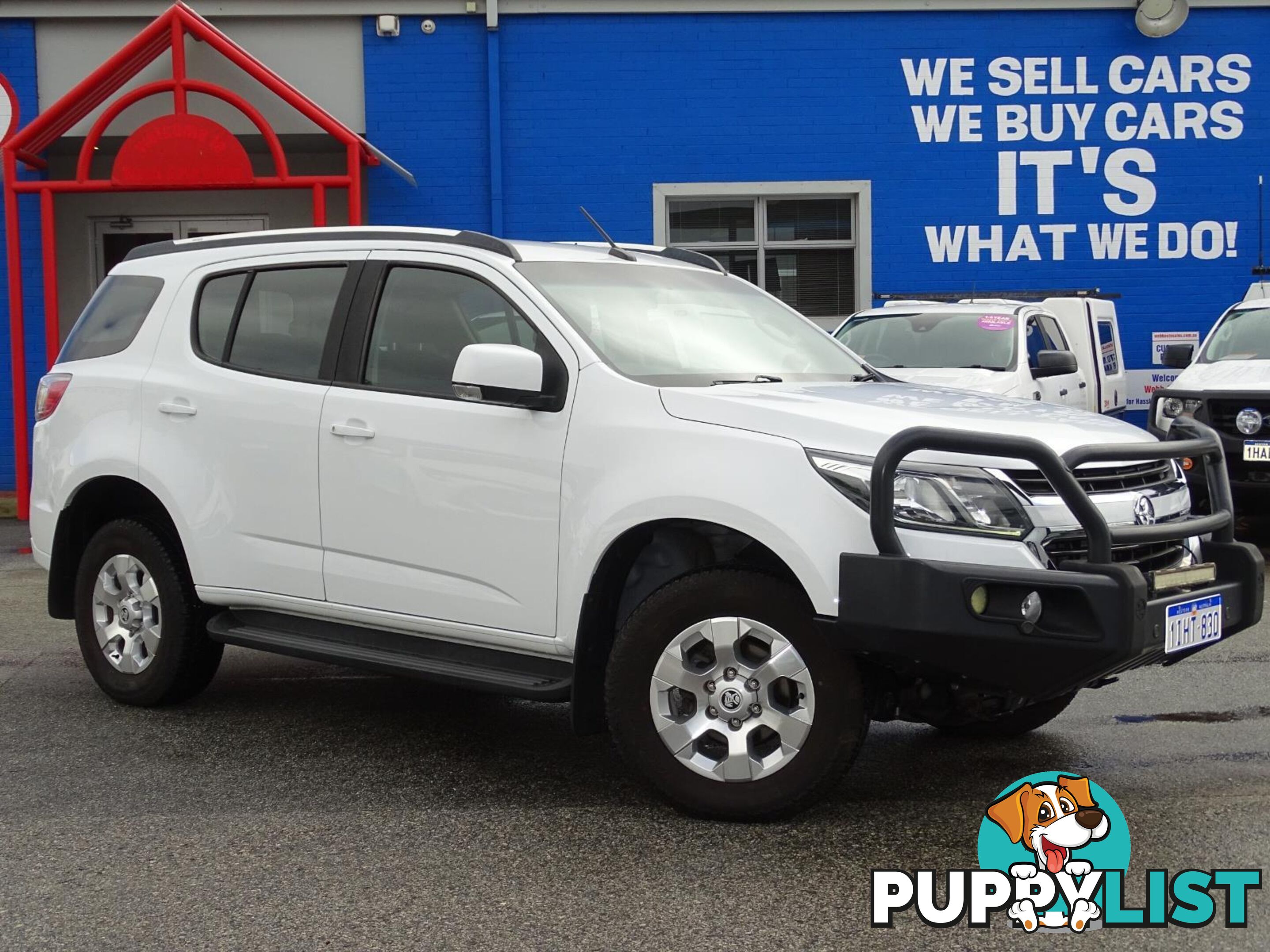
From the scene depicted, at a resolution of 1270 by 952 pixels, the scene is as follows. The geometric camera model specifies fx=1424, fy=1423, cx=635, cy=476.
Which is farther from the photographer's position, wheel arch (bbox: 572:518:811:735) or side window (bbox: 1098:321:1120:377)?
side window (bbox: 1098:321:1120:377)

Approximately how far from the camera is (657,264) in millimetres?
5645

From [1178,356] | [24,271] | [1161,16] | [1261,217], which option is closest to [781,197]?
[1161,16]

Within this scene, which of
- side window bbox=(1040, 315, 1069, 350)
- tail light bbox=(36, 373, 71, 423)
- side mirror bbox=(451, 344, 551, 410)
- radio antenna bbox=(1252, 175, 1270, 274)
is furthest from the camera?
radio antenna bbox=(1252, 175, 1270, 274)

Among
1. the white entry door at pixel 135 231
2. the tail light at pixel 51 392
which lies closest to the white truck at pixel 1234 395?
the tail light at pixel 51 392

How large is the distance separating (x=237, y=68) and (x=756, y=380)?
11.3 m

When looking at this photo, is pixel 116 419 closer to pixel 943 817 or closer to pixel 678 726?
pixel 678 726

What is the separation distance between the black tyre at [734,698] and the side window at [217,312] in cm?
237

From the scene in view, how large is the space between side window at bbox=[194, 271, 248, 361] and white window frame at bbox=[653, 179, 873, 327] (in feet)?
31.0

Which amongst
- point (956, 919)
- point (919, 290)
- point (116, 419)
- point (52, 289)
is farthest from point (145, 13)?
point (956, 919)

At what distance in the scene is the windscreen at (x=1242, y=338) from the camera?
1096 cm

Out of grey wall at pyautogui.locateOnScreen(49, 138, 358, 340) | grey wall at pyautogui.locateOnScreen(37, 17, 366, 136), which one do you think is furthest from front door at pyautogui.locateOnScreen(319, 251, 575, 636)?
grey wall at pyautogui.locateOnScreen(49, 138, 358, 340)

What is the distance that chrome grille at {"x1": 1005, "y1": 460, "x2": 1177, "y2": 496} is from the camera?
4.04 meters

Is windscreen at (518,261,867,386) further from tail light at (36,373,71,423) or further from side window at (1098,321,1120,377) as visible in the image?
side window at (1098,321,1120,377)

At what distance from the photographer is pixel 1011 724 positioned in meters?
5.36
